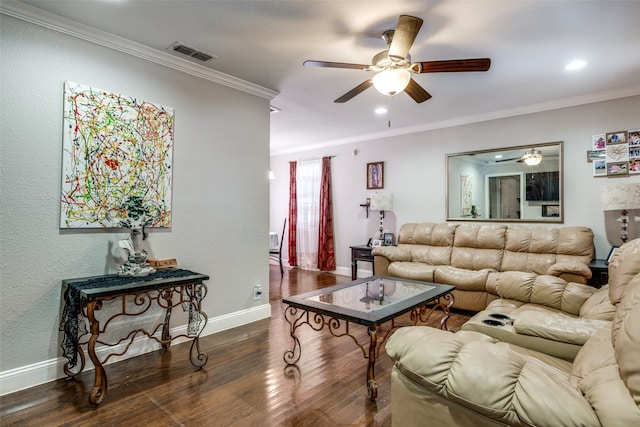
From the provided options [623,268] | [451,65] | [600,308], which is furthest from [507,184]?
[623,268]

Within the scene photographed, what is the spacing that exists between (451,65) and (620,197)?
99.6 inches

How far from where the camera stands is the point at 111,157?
2.60 metres

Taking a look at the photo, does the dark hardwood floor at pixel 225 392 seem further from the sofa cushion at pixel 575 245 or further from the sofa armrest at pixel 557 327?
the sofa cushion at pixel 575 245

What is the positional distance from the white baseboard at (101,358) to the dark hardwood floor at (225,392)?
2.3 inches

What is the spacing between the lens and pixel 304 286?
5.25 meters

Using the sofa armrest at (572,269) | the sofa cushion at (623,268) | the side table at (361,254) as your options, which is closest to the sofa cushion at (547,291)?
the sofa armrest at (572,269)

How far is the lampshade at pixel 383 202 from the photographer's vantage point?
5445mm

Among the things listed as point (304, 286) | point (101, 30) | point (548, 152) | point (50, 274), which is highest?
point (101, 30)

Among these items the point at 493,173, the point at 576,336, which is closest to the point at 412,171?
the point at 493,173

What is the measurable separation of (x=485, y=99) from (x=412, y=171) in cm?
163

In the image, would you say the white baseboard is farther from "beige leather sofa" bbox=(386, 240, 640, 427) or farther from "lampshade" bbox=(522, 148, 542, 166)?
"lampshade" bbox=(522, 148, 542, 166)

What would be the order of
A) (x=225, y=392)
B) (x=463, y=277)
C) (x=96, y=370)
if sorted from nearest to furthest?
(x=96, y=370) → (x=225, y=392) → (x=463, y=277)

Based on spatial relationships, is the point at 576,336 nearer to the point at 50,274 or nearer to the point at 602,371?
the point at 602,371

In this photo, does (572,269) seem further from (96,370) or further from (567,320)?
(96,370)
